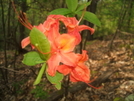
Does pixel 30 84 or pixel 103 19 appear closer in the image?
pixel 30 84

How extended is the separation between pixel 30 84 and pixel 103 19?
7270 mm

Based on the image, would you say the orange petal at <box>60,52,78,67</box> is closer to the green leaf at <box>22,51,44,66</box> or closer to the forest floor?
the green leaf at <box>22,51,44,66</box>

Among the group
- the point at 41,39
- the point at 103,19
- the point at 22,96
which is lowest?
the point at 22,96

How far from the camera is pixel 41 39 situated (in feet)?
1.95

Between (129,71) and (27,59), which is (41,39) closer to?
(27,59)

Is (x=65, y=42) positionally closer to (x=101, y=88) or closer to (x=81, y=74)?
(x=81, y=74)

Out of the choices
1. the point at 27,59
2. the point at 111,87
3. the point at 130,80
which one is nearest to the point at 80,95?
the point at 111,87

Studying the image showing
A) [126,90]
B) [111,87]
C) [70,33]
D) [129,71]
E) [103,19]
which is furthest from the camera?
[103,19]

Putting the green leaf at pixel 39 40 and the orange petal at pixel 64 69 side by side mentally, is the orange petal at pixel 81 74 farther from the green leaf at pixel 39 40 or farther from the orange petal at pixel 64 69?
the green leaf at pixel 39 40

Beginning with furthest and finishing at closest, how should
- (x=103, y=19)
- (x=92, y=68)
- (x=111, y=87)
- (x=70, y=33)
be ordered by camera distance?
(x=103, y=19), (x=92, y=68), (x=111, y=87), (x=70, y=33)

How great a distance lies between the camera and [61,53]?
0.68m

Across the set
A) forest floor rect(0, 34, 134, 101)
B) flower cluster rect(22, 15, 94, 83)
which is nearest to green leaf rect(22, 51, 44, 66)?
flower cluster rect(22, 15, 94, 83)

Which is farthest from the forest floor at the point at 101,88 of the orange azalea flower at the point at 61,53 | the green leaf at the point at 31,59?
the orange azalea flower at the point at 61,53

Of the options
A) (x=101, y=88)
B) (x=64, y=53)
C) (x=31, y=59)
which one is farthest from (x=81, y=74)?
(x=101, y=88)
